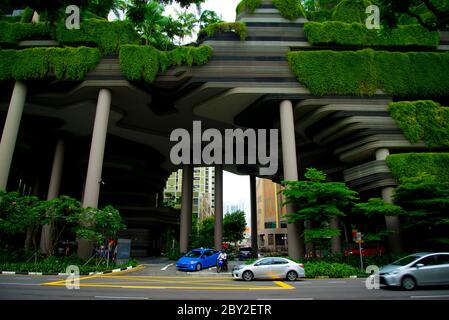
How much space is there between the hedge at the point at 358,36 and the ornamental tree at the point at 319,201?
1394cm

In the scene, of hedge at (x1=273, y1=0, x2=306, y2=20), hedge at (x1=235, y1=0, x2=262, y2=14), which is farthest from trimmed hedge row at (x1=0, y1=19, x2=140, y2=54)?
hedge at (x1=273, y1=0, x2=306, y2=20)

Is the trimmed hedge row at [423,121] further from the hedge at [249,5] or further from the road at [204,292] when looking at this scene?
the road at [204,292]

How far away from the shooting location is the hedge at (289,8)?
27.7m

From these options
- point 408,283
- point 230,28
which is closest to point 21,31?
point 230,28

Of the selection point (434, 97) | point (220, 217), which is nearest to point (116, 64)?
point (220, 217)

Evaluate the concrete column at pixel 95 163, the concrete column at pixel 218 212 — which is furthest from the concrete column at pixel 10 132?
the concrete column at pixel 218 212

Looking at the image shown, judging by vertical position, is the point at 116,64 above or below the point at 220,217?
above

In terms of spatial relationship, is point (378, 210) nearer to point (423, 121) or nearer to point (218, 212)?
point (423, 121)

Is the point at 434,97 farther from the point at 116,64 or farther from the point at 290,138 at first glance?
the point at 116,64

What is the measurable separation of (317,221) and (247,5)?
812 inches

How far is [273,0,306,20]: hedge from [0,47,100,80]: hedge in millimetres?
17158

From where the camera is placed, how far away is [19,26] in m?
27.0

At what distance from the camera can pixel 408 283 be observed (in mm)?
11031

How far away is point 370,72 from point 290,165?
1113cm
